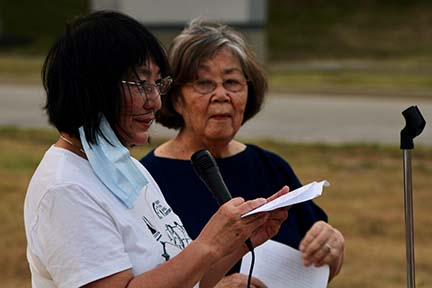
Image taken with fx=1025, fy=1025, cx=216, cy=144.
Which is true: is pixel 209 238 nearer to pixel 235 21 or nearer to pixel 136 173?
pixel 136 173

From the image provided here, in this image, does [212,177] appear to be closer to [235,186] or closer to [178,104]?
[235,186]

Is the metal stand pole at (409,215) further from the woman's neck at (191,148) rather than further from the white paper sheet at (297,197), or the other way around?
the woman's neck at (191,148)

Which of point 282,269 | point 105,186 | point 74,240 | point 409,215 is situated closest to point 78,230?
point 74,240

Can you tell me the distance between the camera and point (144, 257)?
8.20 feet

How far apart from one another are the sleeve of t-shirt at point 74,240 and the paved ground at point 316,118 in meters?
9.75

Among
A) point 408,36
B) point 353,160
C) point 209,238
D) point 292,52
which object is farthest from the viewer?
point 408,36

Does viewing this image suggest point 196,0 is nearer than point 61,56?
No

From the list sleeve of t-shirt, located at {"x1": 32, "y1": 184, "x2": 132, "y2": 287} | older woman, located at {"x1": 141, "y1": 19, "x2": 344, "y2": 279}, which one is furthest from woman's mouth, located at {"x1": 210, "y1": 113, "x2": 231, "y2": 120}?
sleeve of t-shirt, located at {"x1": 32, "y1": 184, "x2": 132, "y2": 287}

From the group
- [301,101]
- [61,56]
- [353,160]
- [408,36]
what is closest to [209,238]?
[61,56]

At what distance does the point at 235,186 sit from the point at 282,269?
1.55ft

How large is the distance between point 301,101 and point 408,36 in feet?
56.9

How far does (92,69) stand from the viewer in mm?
2492

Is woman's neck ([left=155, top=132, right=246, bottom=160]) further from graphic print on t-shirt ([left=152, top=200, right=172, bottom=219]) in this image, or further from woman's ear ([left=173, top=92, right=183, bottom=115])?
graphic print on t-shirt ([left=152, top=200, right=172, bottom=219])

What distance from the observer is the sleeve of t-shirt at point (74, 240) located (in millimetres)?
2387
